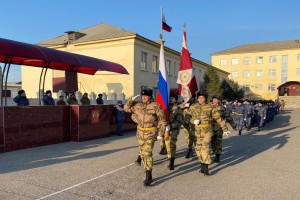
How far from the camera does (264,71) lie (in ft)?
224

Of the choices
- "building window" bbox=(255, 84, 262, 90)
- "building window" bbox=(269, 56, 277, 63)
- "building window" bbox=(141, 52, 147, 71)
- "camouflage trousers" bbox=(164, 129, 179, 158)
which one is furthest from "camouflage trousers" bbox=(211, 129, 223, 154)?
Answer: "building window" bbox=(255, 84, 262, 90)

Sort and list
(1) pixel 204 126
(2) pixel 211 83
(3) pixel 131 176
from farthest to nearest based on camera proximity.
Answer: (2) pixel 211 83
(1) pixel 204 126
(3) pixel 131 176

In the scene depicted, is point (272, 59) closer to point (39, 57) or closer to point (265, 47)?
point (265, 47)

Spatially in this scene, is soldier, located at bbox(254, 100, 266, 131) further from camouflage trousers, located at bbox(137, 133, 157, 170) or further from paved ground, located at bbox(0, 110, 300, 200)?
camouflage trousers, located at bbox(137, 133, 157, 170)

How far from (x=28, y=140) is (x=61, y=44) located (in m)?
20.8

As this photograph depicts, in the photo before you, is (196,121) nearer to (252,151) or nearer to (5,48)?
(252,151)

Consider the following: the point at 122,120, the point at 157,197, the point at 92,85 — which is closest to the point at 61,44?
the point at 92,85

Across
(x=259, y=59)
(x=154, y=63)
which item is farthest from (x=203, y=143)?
(x=259, y=59)

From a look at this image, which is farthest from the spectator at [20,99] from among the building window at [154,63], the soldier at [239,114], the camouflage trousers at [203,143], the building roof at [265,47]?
the building roof at [265,47]

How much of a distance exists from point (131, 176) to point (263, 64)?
2696 inches

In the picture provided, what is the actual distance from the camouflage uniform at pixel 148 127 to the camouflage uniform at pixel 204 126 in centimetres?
119

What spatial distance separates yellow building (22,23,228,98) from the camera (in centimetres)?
2503

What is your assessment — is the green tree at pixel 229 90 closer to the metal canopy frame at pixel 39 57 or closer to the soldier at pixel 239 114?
the soldier at pixel 239 114

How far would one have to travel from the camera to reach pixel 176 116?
294 inches
